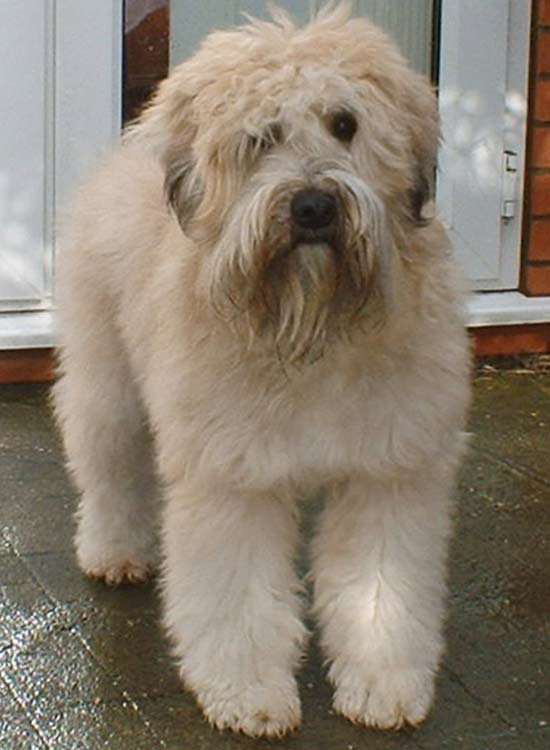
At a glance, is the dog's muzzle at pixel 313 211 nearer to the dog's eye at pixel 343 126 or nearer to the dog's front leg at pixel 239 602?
the dog's eye at pixel 343 126

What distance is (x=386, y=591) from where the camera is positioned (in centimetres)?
415

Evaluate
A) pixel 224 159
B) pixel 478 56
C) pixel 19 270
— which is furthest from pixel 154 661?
pixel 478 56

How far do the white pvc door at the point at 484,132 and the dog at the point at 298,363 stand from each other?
3.01m

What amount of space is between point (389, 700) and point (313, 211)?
46.5 inches

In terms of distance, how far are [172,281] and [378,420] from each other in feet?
1.85

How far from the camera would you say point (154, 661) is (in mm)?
4520

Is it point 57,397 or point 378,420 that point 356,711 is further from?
point 57,397

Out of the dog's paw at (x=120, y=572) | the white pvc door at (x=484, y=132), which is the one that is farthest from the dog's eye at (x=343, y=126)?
the white pvc door at (x=484, y=132)

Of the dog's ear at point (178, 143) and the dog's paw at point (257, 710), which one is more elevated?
the dog's ear at point (178, 143)

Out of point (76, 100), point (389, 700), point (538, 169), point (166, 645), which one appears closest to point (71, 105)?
point (76, 100)

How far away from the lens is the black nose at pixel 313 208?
3639mm

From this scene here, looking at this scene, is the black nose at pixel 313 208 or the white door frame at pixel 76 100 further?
the white door frame at pixel 76 100

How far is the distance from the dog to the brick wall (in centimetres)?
317

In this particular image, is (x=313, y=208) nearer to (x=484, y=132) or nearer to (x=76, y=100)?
(x=76, y=100)
